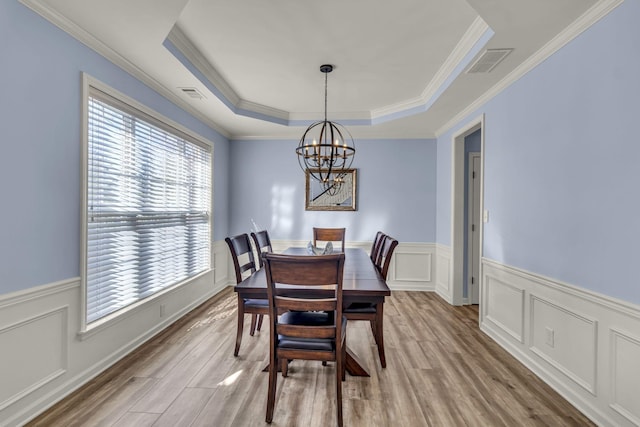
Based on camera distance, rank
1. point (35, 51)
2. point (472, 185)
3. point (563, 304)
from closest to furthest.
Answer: point (35, 51)
point (563, 304)
point (472, 185)

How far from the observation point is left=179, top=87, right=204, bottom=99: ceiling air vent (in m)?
3.21

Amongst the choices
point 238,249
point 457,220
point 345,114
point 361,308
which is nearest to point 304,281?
point 361,308

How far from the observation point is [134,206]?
2820 millimetres

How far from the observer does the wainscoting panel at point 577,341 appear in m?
1.72

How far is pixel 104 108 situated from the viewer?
244 centimetres

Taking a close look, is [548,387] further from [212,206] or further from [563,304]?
[212,206]

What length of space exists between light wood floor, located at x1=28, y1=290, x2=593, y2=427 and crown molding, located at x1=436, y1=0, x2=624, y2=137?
7.85 ft

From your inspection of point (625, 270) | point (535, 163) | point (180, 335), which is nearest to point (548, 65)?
point (535, 163)

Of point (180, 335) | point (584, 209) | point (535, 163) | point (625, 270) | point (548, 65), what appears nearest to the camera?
point (625, 270)

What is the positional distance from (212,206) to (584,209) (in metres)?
4.07

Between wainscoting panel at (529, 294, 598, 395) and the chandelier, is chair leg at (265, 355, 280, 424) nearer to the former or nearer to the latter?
the chandelier

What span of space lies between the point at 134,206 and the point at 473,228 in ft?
13.3

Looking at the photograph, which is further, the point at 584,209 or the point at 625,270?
the point at 584,209

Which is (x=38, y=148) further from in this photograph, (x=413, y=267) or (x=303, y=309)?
(x=413, y=267)
